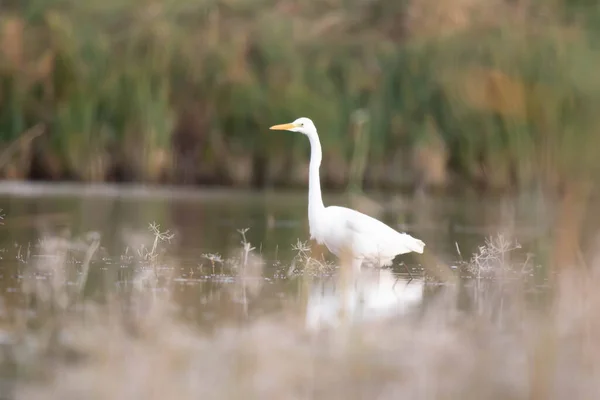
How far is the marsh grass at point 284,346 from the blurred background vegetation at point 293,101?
8.35 meters

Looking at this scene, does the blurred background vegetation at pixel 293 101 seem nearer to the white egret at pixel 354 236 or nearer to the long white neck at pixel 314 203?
the long white neck at pixel 314 203

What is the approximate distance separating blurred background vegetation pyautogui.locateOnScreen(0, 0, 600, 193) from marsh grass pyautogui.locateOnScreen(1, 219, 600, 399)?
27.4ft

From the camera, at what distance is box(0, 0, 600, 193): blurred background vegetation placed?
14.9 metres

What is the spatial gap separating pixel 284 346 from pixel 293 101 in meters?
11.4

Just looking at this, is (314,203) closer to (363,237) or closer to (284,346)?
(363,237)

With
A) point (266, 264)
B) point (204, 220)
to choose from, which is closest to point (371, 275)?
point (266, 264)

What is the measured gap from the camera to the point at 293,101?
15984 mm

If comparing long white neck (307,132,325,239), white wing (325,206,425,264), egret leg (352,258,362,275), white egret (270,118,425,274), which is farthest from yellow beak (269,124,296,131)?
egret leg (352,258,362,275)

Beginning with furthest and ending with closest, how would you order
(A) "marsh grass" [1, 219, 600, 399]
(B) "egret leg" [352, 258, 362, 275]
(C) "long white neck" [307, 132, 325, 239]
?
(C) "long white neck" [307, 132, 325, 239], (B) "egret leg" [352, 258, 362, 275], (A) "marsh grass" [1, 219, 600, 399]

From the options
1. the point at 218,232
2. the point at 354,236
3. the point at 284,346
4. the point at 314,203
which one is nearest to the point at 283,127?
the point at 314,203

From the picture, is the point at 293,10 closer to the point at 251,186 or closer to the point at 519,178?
the point at 251,186

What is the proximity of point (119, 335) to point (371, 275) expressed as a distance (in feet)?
11.4

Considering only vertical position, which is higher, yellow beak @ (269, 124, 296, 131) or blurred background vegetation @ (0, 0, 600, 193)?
blurred background vegetation @ (0, 0, 600, 193)

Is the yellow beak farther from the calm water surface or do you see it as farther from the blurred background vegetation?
the blurred background vegetation
